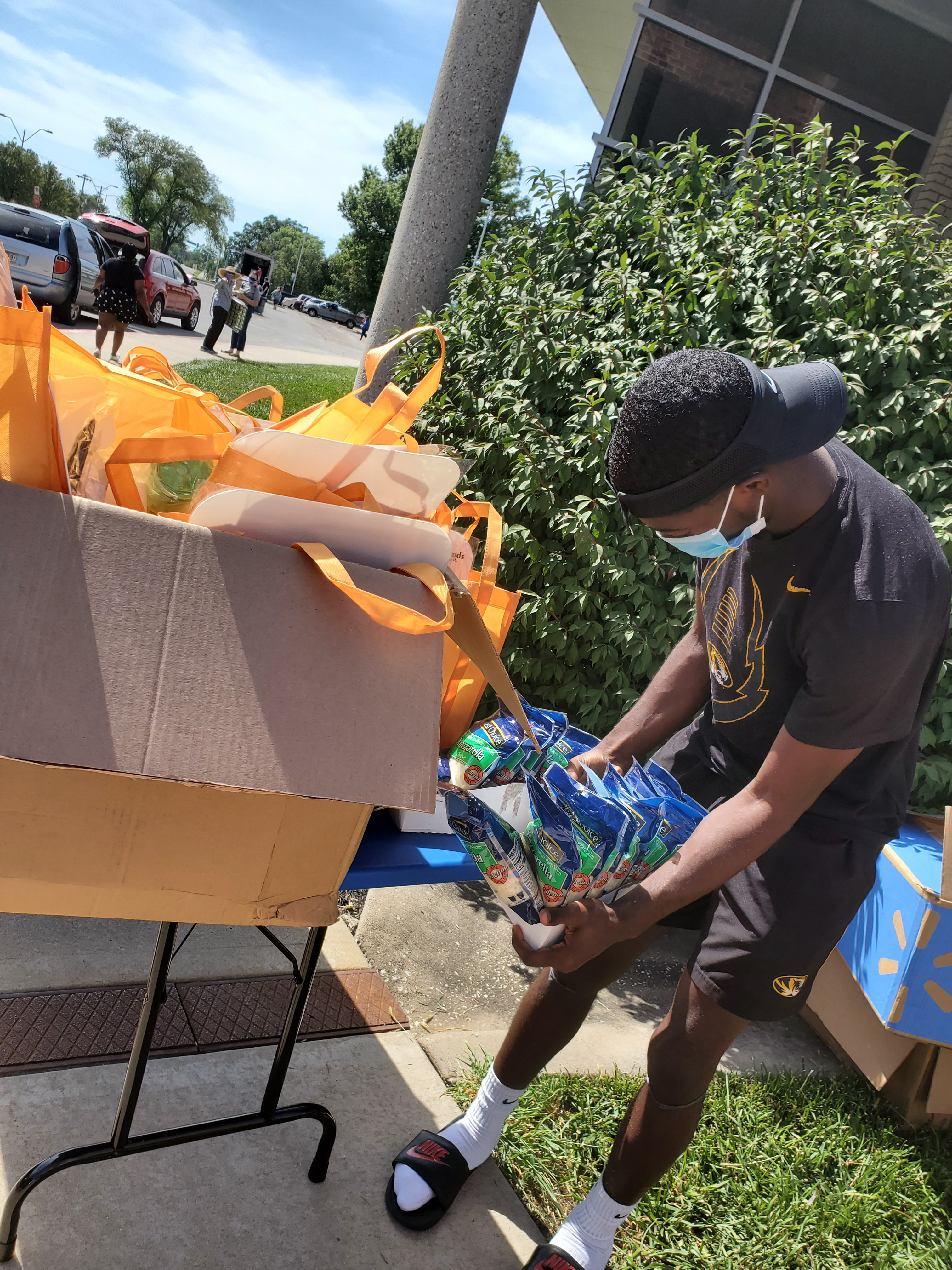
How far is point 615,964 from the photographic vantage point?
2.00 m

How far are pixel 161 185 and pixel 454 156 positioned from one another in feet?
256

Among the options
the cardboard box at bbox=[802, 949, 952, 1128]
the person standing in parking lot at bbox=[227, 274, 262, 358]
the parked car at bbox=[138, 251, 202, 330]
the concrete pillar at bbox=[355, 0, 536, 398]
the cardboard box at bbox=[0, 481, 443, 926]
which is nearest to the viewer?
the cardboard box at bbox=[0, 481, 443, 926]

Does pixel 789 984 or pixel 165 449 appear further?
pixel 789 984

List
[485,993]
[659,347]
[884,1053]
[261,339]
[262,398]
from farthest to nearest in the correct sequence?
[261,339] < [659,347] < [485,993] < [884,1053] < [262,398]

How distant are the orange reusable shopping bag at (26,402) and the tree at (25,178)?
5383cm

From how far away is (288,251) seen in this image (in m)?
93.6

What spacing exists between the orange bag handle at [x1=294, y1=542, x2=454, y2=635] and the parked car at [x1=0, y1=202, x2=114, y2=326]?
48.4 ft

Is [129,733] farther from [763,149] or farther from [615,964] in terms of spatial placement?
[763,149]

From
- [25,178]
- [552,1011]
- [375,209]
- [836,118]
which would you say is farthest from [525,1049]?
[25,178]

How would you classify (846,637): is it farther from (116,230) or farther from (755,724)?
(116,230)

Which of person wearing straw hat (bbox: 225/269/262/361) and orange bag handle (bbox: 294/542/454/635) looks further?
person wearing straw hat (bbox: 225/269/262/361)

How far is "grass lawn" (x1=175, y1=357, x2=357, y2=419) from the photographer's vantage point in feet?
35.2

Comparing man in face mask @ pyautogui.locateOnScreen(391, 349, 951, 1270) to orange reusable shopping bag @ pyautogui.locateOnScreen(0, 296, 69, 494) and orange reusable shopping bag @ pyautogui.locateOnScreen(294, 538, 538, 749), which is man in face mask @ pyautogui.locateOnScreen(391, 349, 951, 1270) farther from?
orange reusable shopping bag @ pyautogui.locateOnScreen(0, 296, 69, 494)

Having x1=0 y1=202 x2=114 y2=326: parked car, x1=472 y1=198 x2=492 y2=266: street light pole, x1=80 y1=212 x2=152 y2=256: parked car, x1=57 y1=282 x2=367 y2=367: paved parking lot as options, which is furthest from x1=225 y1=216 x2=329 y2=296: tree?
x1=472 y1=198 x2=492 y2=266: street light pole
